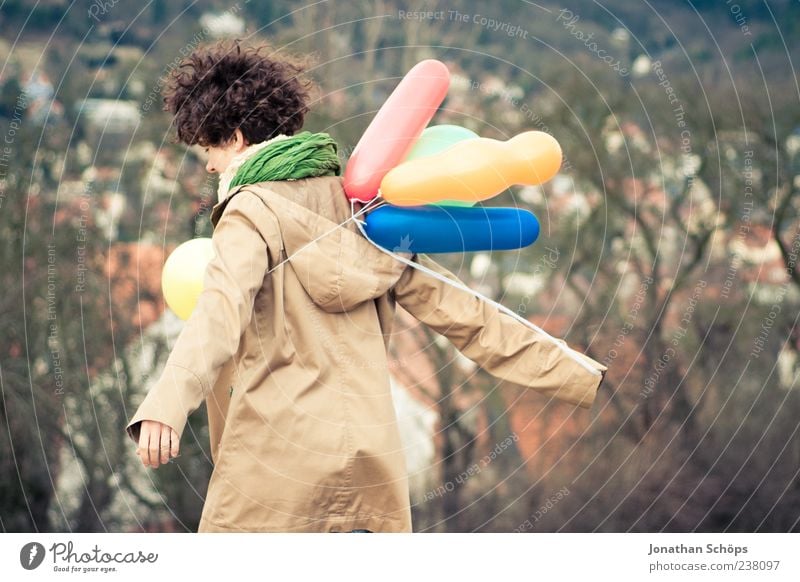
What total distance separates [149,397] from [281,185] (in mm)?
771

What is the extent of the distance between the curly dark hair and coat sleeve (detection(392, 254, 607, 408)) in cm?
61

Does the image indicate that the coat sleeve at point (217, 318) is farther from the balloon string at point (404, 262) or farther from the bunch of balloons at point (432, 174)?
the bunch of balloons at point (432, 174)

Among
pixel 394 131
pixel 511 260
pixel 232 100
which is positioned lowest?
pixel 511 260

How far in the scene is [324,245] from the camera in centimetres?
386

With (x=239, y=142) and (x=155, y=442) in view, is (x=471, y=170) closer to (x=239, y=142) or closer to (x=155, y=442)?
(x=239, y=142)

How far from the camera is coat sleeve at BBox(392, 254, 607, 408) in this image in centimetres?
413

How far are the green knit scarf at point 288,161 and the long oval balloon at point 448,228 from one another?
223 millimetres

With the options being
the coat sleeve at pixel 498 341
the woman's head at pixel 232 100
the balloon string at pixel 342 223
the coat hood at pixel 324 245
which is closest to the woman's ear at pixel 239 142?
the woman's head at pixel 232 100

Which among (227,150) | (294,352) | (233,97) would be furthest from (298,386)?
(233,97)

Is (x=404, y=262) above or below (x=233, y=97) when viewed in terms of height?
below

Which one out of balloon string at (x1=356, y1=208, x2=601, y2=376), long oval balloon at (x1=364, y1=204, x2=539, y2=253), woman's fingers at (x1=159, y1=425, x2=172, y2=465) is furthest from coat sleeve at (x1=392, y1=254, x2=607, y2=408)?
woman's fingers at (x1=159, y1=425, x2=172, y2=465)

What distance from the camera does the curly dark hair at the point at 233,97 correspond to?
4.05 metres

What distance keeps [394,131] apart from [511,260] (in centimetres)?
1246
